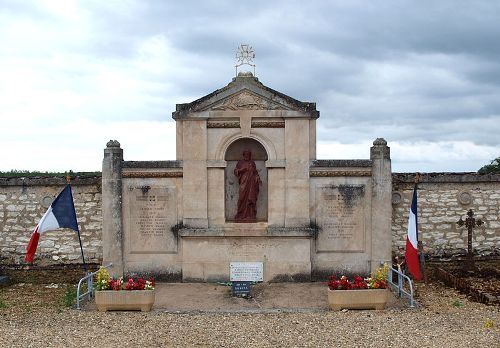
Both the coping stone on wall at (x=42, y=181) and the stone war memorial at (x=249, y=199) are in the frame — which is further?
the coping stone on wall at (x=42, y=181)

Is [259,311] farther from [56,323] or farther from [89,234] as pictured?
[89,234]

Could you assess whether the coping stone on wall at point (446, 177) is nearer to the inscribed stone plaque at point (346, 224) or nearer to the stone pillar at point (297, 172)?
the inscribed stone plaque at point (346, 224)

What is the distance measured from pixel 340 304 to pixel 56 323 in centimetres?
537

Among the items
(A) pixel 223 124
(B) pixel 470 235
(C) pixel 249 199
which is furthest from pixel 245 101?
(B) pixel 470 235

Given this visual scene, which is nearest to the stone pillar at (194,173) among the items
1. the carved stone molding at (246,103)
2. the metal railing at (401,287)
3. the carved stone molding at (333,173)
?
the carved stone molding at (246,103)

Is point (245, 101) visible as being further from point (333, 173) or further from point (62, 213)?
point (62, 213)

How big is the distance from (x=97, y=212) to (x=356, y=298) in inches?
312

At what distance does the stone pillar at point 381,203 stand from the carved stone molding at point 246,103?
103 inches

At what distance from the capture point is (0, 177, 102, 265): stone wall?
1570 centimetres

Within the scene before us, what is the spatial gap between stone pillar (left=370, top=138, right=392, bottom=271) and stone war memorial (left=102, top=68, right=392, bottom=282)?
0.02 m

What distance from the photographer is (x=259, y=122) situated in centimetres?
1400

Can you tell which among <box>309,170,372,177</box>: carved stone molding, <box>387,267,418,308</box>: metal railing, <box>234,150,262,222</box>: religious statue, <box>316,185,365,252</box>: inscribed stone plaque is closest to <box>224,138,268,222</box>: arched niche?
<box>234,150,262,222</box>: religious statue

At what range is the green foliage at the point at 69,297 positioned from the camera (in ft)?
39.8

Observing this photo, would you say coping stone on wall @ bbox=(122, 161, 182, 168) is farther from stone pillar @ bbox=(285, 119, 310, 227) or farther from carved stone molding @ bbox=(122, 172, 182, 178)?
stone pillar @ bbox=(285, 119, 310, 227)
